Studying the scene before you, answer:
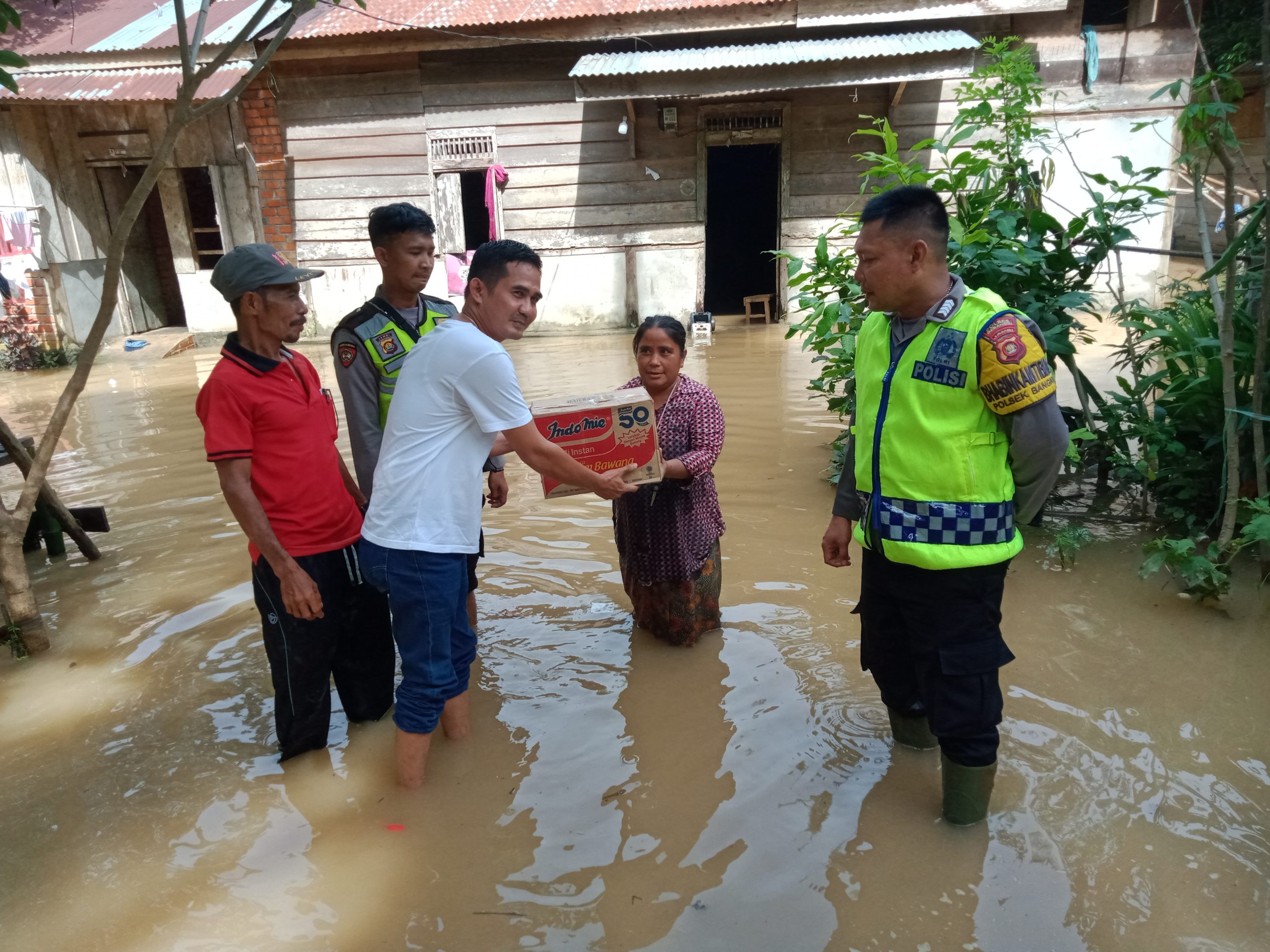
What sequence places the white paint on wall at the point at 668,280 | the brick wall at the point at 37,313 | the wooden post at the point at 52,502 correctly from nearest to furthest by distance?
the wooden post at the point at 52,502 < the white paint on wall at the point at 668,280 < the brick wall at the point at 37,313

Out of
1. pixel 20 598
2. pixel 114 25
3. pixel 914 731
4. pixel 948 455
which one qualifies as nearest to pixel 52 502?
pixel 20 598

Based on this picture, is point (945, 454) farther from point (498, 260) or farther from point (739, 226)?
point (739, 226)

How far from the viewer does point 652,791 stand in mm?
2703

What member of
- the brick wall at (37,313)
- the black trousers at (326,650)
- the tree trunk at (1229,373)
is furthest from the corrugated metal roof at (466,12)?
the black trousers at (326,650)

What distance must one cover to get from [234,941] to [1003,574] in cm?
229

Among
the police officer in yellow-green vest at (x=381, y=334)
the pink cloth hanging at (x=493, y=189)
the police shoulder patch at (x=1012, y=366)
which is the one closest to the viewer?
the police shoulder patch at (x=1012, y=366)

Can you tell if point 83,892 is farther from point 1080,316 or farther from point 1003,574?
point 1080,316

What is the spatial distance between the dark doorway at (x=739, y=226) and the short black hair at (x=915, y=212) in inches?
469

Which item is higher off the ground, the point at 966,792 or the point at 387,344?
the point at 387,344

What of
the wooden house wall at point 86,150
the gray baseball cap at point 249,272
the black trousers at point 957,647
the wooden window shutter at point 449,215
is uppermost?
the wooden house wall at point 86,150

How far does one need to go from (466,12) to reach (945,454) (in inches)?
422

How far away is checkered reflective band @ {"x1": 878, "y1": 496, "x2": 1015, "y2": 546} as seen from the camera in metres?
2.20

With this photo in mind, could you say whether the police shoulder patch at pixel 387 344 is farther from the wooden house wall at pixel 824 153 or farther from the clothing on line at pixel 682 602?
the wooden house wall at pixel 824 153

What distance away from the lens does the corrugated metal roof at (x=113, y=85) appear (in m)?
10.5
